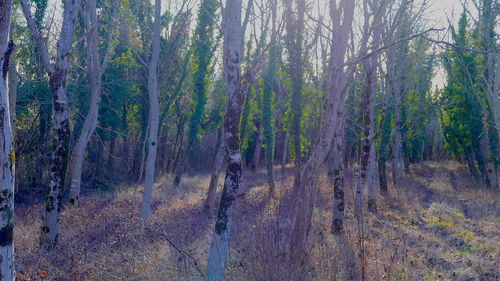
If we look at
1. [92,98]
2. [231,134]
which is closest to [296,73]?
[92,98]

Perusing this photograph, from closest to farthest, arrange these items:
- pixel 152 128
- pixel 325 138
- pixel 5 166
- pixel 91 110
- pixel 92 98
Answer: pixel 5 166
pixel 325 138
pixel 152 128
pixel 92 98
pixel 91 110

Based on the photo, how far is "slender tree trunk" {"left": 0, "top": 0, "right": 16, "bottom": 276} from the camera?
177 inches

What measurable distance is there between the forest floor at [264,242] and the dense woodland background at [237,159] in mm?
51

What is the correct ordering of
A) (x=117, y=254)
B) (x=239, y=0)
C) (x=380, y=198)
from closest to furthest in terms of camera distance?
1. (x=239, y=0)
2. (x=117, y=254)
3. (x=380, y=198)

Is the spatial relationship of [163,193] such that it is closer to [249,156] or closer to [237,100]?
[237,100]

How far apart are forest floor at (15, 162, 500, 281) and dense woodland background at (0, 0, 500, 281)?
5cm

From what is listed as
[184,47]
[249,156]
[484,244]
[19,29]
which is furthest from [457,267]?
[249,156]

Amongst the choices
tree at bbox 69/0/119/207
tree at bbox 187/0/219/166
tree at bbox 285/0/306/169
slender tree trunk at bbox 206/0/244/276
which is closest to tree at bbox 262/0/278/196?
tree at bbox 285/0/306/169

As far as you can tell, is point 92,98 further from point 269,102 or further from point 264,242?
point 264,242

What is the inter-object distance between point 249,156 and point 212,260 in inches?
1370

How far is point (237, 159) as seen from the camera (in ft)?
22.8

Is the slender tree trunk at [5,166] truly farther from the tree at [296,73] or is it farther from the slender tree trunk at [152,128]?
the tree at [296,73]

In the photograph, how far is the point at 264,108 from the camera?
23.2 meters

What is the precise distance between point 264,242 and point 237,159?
1.50 metres
